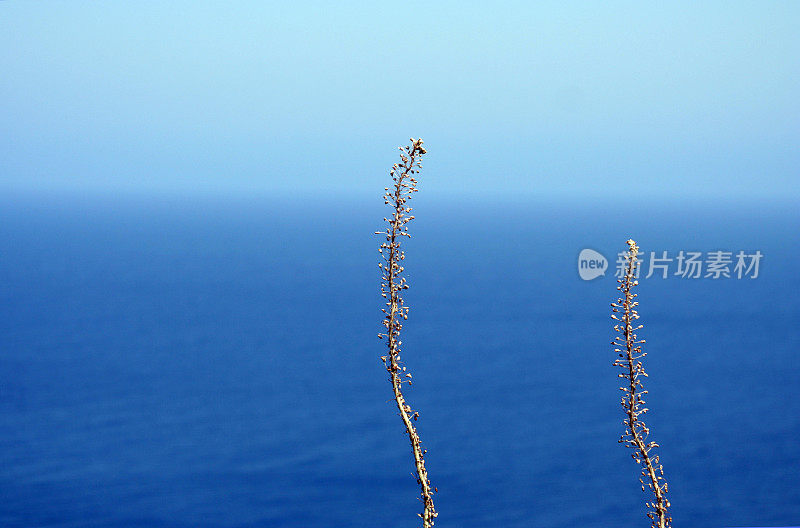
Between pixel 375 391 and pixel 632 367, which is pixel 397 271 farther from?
pixel 375 391

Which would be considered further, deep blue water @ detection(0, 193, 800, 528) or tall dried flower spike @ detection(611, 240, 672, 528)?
deep blue water @ detection(0, 193, 800, 528)

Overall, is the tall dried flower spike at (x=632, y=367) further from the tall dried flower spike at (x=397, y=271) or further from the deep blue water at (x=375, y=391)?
the deep blue water at (x=375, y=391)

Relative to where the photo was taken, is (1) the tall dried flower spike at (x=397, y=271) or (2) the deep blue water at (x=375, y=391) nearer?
(1) the tall dried flower spike at (x=397, y=271)

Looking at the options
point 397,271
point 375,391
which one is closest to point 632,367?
point 397,271

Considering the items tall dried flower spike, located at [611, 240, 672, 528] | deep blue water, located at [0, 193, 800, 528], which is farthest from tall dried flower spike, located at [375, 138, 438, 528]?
deep blue water, located at [0, 193, 800, 528]

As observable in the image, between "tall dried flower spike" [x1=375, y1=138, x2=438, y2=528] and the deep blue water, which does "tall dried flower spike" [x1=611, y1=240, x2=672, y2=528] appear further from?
the deep blue water

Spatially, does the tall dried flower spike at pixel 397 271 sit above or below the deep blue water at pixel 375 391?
above

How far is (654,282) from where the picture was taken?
891 inches

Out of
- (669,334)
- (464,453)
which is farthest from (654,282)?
(464,453)

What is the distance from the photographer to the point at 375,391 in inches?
638

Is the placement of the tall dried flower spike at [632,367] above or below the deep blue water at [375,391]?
above

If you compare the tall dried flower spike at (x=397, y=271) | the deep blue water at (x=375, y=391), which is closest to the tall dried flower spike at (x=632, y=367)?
the tall dried flower spike at (x=397, y=271)

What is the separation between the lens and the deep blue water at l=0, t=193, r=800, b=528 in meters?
12.2

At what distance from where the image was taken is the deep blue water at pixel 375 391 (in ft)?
40.2
